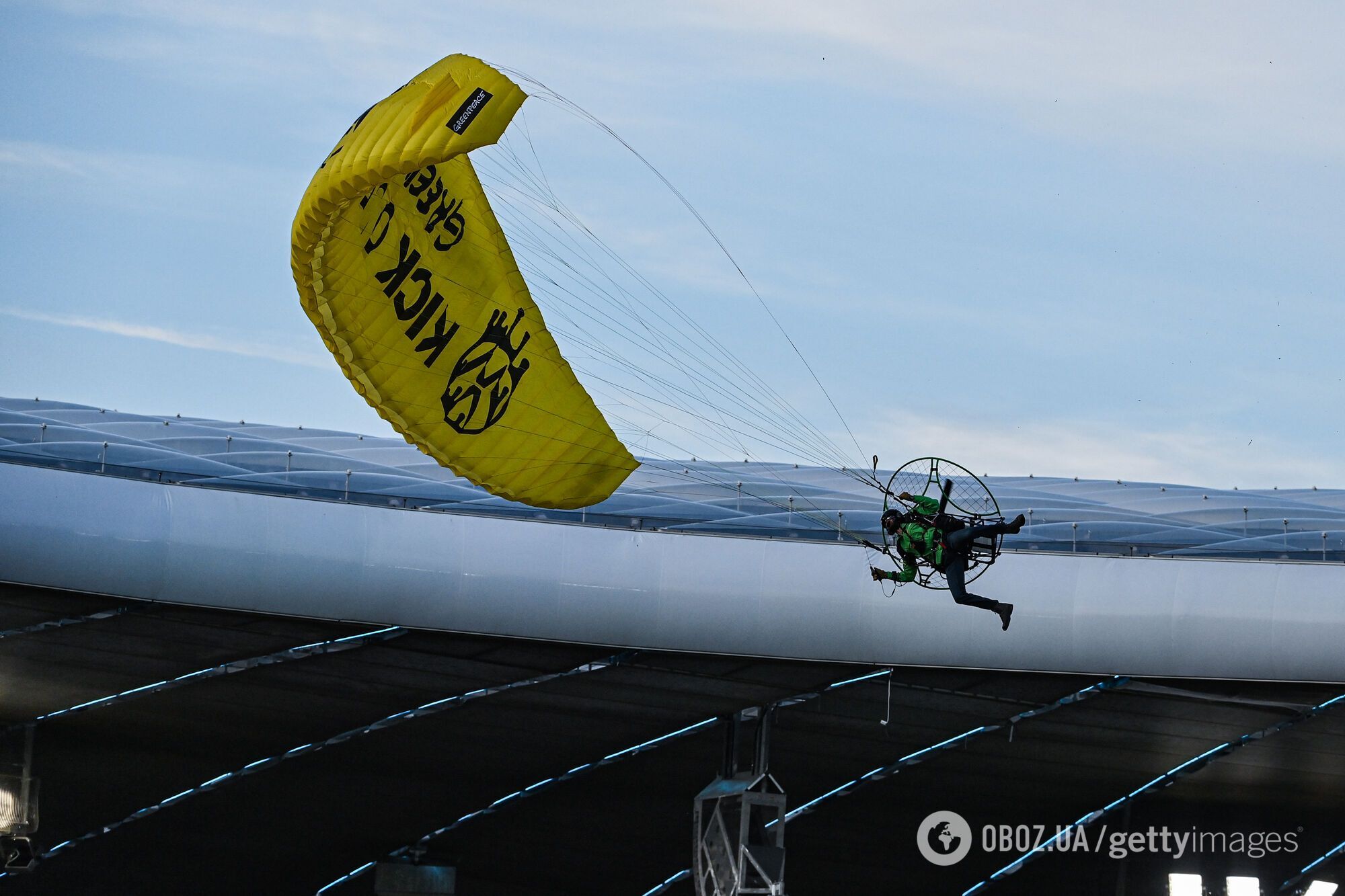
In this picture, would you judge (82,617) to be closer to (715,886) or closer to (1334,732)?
(715,886)

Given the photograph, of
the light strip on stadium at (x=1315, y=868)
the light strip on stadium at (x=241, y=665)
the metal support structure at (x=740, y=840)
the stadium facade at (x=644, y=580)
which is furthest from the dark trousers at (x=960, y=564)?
the light strip on stadium at (x=1315, y=868)

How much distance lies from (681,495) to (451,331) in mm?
8626

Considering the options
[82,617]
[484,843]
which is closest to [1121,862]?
[484,843]

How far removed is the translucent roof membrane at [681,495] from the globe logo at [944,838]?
603 cm

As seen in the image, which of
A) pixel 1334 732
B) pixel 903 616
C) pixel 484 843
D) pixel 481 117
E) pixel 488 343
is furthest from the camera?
pixel 484 843

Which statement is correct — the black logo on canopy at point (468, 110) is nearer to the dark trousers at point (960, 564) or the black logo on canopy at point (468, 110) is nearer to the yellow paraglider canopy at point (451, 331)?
the yellow paraglider canopy at point (451, 331)

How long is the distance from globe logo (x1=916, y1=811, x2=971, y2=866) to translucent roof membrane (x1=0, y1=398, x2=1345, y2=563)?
603 centimetres

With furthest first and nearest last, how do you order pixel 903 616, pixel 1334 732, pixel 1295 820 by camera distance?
pixel 1295 820
pixel 1334 732
pixel 903 616

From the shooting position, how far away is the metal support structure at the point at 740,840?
19125 millimetres

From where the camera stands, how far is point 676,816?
94.6 feet

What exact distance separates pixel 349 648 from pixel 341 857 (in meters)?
11.9

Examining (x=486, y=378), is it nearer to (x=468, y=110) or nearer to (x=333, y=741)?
(x=468, y=110)

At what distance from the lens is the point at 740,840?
19.4m

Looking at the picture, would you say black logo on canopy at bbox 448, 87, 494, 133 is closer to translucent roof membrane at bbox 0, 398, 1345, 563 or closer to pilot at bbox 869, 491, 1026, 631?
pilot at bbox 869, 491, 1026, 631
